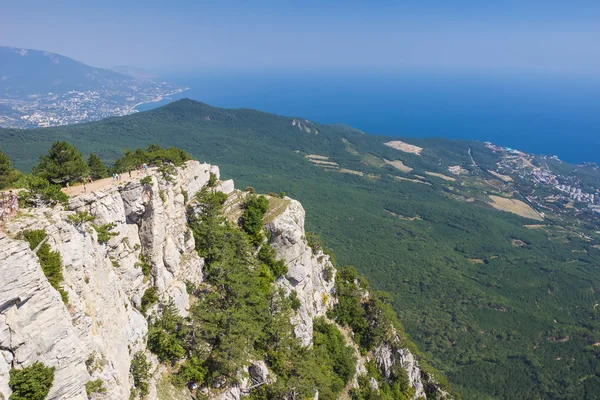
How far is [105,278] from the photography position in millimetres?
20891

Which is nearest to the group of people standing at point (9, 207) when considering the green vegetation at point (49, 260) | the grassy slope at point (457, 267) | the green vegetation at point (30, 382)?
the green vegetation at point (49, 260)

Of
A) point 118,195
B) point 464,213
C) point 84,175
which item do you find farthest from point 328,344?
point 464,213

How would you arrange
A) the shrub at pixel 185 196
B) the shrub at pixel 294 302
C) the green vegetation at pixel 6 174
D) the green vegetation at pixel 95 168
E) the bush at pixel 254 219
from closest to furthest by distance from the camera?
the green vegetation at pixel 6 174
the green vegetation at pixel 95 168
the shrub at pixel 185 196
the shrub at pixel 294 302
the bush at pixel 254 219

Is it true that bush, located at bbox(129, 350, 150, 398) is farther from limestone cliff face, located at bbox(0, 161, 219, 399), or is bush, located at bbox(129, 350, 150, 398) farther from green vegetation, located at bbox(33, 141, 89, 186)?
green vegetation, located at bbox(33, 141, 89, 186)

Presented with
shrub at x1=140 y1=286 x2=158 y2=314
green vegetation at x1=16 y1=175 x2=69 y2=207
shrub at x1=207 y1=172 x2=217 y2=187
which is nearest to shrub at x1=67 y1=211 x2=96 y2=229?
green vegetation at x1=16 y1=175 x2=69 y2=207

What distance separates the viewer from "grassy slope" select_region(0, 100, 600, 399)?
83.6 m

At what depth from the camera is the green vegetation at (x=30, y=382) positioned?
46.9 feet

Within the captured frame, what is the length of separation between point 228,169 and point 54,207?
14688 cm

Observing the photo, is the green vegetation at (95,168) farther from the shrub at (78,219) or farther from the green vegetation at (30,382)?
the green vegetation at (30,382)

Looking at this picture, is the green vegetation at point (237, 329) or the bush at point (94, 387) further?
the green vegetation at point (237, 329)

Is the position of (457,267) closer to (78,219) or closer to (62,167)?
(62,167)

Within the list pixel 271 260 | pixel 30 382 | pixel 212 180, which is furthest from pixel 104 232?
pixel 212 180

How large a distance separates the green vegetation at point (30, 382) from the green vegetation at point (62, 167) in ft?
53.2

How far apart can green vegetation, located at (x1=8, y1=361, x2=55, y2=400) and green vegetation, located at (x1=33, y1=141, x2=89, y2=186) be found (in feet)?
53.2
